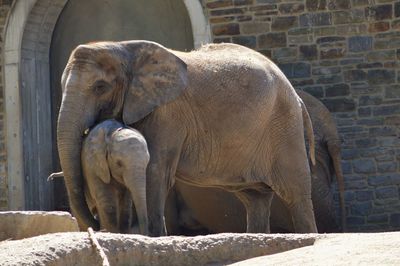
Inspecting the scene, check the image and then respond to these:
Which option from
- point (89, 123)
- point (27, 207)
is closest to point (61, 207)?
point (27, 207)

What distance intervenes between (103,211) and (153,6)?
7.07 metres

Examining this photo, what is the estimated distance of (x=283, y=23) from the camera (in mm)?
15094

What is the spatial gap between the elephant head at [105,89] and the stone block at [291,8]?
454 centimetres

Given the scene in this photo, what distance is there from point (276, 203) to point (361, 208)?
151 centimetres

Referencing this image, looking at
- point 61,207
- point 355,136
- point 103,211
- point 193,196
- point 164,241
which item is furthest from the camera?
point 61,207

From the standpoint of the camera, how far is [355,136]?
14945 millimetres

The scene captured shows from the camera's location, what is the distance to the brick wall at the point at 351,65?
14938 mm

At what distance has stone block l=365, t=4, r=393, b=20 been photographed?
1494 cm

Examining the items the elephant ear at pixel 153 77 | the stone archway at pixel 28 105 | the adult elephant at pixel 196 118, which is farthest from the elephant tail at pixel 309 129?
the stone archway at pixel 28 105

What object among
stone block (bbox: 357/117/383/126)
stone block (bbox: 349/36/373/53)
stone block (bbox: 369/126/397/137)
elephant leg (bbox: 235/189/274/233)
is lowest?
elephant leg (bbox: 235/189/274/233)

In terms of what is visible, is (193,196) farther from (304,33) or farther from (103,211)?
(103,211)

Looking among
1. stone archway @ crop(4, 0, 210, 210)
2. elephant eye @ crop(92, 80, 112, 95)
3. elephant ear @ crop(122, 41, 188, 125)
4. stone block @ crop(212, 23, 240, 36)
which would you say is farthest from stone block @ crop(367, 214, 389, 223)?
elephant eye @ crop(92, 80, 112, 95)

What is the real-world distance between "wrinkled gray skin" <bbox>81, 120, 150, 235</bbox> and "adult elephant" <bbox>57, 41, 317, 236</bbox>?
221mm

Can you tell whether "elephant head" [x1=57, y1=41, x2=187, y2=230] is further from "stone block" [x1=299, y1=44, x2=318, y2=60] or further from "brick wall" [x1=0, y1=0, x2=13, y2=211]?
"brick wall" [x1=0, y1=0, x2=13, y2=211]
